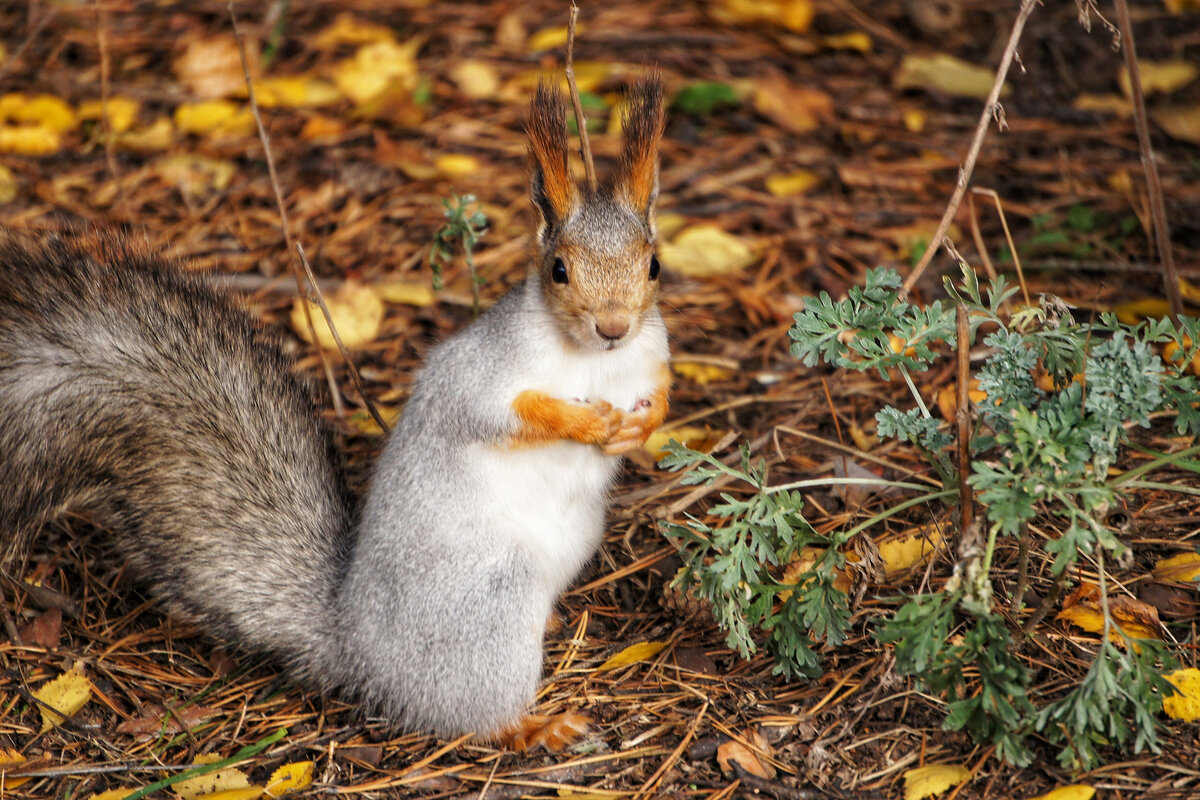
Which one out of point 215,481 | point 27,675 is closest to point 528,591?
point 215,481

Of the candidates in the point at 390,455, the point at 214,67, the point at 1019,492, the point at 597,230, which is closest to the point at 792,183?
the point at 597,230

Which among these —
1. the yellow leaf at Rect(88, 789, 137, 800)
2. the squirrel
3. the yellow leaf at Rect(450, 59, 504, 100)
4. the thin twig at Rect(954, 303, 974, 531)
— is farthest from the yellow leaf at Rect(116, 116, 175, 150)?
the thin twig at Rect(954, 303, 974, 531)

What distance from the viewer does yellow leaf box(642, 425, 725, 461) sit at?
269cm

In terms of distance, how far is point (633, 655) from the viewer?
2.20 m

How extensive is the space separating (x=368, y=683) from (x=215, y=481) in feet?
1.62

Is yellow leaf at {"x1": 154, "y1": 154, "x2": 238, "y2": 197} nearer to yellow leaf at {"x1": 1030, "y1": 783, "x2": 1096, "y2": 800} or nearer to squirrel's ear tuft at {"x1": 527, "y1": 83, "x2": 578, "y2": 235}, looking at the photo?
squirrel's ear tuft at {"x1": 527, "y1": 83, "x2": 578, "y2": 235}

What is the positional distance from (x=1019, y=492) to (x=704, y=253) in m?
1.85

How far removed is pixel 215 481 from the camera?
216 centimetres

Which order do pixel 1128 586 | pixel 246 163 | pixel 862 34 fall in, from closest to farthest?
pixel 1128 586 → pixel 246 163 → pixel 862 34

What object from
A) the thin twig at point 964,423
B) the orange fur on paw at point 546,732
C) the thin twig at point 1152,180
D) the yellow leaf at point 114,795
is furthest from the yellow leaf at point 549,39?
the yellow leaf at point 114,795

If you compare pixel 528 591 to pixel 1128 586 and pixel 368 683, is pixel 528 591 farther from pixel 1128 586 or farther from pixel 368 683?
pixel 1128 586

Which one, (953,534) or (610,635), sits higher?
(953,534)

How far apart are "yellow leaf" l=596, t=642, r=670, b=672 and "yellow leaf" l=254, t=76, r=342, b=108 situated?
98.0 inches

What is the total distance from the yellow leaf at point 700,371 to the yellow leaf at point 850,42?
1750 mm
